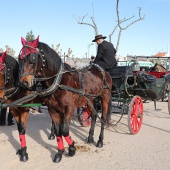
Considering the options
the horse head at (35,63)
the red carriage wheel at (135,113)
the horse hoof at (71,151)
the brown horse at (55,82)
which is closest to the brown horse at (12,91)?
the brown horse at (55,82)

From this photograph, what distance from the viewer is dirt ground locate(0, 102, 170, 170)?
4066 mm

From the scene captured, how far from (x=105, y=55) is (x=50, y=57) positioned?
2.29 metres

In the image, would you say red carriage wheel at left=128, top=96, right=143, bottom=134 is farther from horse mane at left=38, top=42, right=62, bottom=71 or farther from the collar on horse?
the collar on horse

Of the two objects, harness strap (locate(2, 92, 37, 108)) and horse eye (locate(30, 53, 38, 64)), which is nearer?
horse eye (locate(30, 53, 38, 64))

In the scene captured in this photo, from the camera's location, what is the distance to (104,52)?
5.82 metres

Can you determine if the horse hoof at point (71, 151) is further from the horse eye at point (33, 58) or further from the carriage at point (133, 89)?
the carriage at point (133, 89)

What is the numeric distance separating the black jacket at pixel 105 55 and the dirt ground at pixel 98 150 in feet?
5.46

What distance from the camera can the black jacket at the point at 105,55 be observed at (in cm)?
580

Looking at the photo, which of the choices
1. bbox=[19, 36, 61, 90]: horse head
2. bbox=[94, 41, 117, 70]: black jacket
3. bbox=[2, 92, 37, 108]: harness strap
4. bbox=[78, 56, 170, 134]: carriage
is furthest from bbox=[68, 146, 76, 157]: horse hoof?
bbox=[94, 41, 117, 70]: black jacket

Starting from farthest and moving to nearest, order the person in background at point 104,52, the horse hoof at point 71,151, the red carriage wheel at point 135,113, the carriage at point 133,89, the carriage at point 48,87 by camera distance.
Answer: the carriage at point 133,89
the red carriage wheel at point 135,113
the person in background at point 104,52
the horse hoof at point 71,151
the carriage at point 48,87

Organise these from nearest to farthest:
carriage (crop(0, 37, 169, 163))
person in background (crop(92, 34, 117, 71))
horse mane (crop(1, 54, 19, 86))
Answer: carriage (crop(0, 37, 169, 163))
horse mane (crop(1, 54, 19, 86))
person in background (crop(92, 34, 117, 71))

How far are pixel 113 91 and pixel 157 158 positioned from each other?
2535 millimetres

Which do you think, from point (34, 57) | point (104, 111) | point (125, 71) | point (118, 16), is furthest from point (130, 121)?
point (118, 16)

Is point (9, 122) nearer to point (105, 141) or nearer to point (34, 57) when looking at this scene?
point (105, 141)
